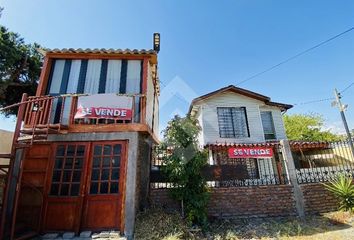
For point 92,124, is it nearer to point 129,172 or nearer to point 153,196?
point 129,172

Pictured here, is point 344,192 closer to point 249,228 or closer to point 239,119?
point 249,228

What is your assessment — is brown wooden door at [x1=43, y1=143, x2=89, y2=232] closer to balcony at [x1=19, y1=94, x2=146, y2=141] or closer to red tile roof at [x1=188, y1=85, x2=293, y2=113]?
balcony at [x1=19, y1=94, x2=146, y2=141]

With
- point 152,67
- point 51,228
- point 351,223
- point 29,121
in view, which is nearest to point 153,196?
point 51,228

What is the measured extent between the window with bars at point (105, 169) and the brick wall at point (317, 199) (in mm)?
6800

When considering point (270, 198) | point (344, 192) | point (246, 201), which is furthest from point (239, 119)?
point (344, 192)

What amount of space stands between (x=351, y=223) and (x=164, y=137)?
21.7 feet

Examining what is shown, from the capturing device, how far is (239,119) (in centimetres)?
1295

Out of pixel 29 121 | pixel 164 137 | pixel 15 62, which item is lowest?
pixel 164 137

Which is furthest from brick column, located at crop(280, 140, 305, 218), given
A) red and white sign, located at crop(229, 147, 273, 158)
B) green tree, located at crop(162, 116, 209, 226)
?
green tree, located at crop(162, 116, 209, 226)

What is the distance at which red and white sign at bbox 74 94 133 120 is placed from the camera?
6590 millimetres

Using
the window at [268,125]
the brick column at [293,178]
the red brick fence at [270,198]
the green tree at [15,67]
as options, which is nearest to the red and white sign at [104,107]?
the red brick fence at [270,198]

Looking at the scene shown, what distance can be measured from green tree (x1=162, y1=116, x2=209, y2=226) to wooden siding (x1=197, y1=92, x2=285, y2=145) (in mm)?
5034

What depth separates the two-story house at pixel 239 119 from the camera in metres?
12.2

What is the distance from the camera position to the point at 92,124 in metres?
6.75
